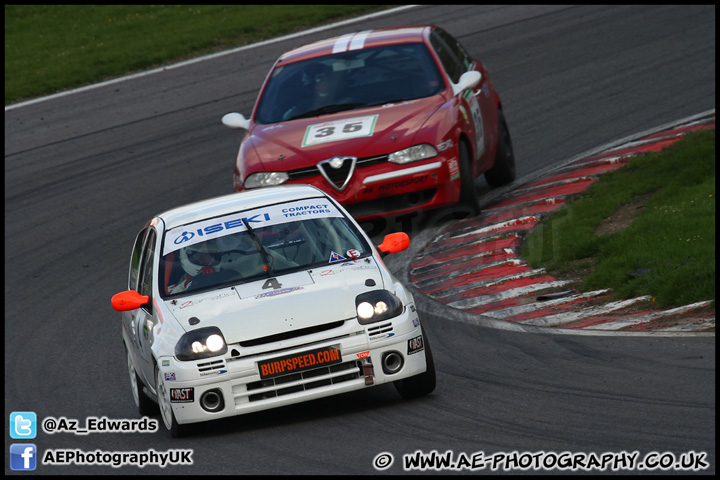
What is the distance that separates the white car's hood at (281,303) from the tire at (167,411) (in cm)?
38

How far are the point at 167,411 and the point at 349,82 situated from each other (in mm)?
6002

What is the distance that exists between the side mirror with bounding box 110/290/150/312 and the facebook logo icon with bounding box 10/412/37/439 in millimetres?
995

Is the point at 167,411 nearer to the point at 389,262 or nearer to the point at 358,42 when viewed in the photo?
the point at 389,262

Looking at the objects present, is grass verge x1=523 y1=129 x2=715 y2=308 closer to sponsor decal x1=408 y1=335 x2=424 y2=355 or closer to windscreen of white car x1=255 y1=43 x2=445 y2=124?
windscreen of white car x1=255 y1=43 x2=445 y2=124

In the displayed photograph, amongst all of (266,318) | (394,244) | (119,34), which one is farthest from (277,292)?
(119,34)

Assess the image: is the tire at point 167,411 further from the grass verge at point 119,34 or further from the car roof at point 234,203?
the grass verge at point 119,34

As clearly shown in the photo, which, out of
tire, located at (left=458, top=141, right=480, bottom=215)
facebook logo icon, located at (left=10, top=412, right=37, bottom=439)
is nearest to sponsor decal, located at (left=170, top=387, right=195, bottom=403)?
facebook logo icon, located at (left=10, top=412, right=37, bottom=439)

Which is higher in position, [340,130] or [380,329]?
[380,329]

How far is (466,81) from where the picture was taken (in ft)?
40.9

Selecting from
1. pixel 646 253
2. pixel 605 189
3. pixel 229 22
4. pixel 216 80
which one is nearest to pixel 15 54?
pixel 229 22

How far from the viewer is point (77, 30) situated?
25.8m

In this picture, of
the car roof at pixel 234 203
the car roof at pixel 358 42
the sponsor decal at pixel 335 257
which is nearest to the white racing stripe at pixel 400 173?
the car roof at pixel 358 42

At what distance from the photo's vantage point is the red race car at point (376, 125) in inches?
460

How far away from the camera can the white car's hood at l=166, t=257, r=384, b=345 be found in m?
7.13
